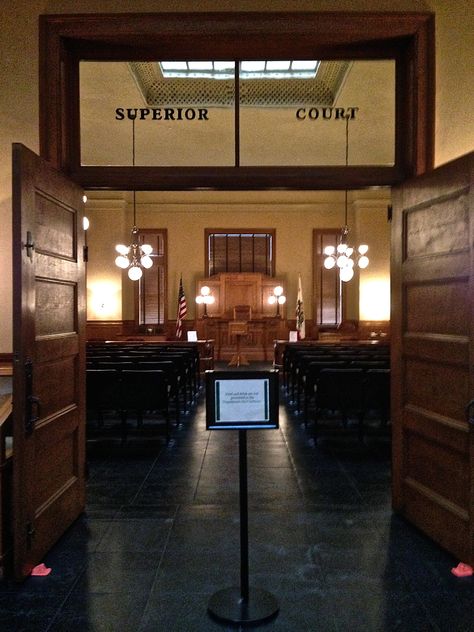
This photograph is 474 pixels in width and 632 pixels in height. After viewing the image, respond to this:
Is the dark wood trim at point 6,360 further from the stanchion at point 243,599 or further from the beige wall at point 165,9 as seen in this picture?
the stanchion at point 243,599

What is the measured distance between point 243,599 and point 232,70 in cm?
338

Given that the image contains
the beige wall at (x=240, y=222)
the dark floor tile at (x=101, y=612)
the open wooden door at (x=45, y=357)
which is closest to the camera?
the dark floor tile at (x=101, y=612)

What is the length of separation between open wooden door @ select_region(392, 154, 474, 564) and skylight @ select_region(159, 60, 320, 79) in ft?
5.22

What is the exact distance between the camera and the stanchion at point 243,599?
92.0 inches

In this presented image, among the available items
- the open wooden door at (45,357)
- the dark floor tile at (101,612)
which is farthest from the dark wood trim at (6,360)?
the dark floor tile at (101,612)

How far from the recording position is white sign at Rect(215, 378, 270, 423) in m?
2.38

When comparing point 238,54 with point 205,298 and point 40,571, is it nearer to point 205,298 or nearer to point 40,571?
point 40,571

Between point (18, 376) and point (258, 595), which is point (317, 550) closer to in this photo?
point (258, 595)

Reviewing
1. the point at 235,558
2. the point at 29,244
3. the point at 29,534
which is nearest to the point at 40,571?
the point at 29,534

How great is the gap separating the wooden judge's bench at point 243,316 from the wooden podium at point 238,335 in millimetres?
51

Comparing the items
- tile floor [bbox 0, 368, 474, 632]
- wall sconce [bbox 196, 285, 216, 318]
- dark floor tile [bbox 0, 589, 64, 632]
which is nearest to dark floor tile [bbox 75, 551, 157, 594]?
tile floor [bbox 0, 368, 474, 632]

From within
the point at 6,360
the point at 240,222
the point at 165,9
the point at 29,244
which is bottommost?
the point at 6,360

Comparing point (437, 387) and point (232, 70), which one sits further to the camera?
point (232, 70)

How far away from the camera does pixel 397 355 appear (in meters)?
3.53
